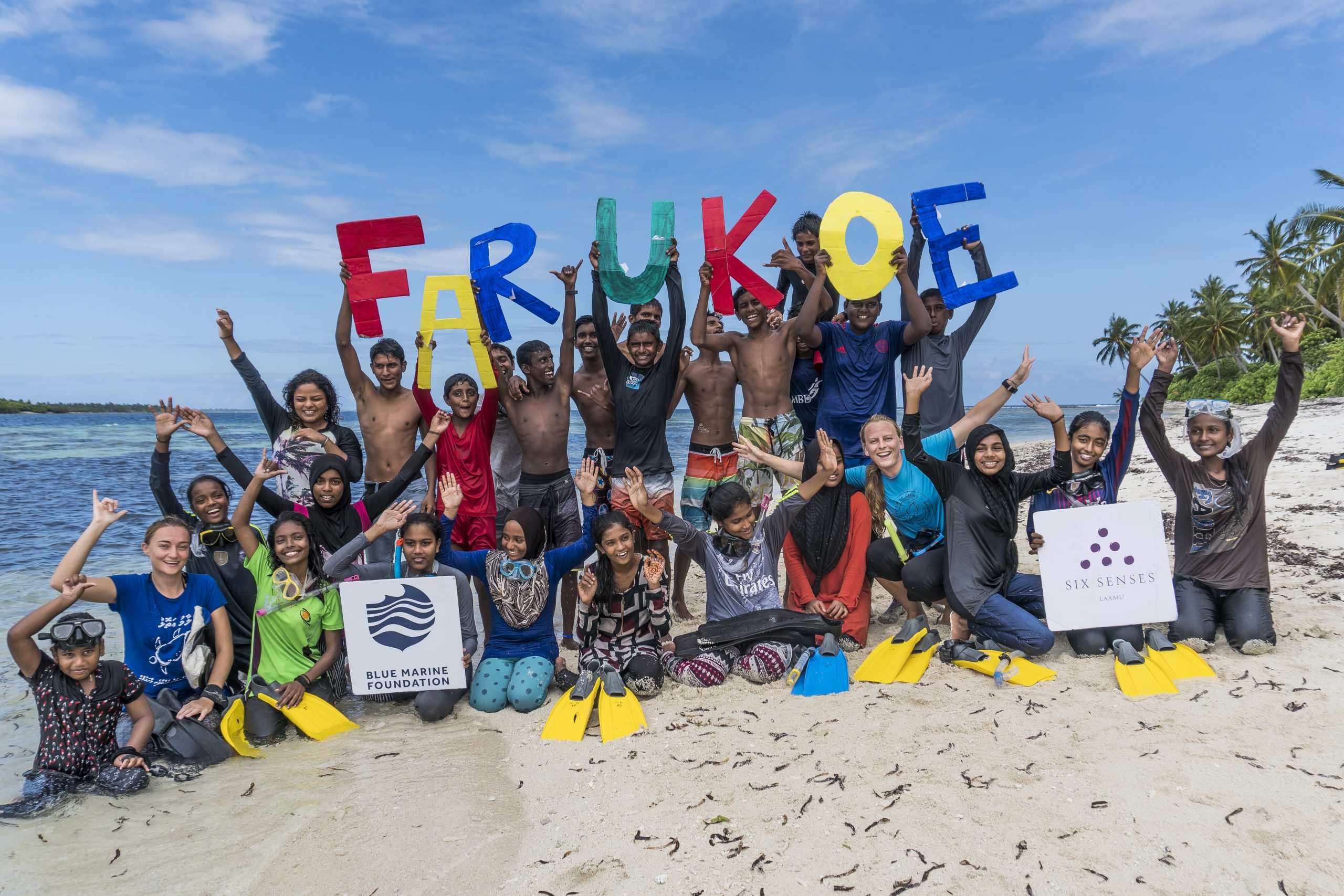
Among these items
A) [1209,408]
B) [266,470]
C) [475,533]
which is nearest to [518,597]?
[475,533]

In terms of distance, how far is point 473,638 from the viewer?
17.9 feet

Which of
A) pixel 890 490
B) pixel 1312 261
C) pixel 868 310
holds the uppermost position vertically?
pixel 1312 261

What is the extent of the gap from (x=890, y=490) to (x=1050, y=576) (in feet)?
3.83

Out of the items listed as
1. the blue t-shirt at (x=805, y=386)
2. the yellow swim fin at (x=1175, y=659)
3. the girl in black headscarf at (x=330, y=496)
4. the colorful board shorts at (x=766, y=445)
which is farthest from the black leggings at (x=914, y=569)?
the girl in black headscarf at (x=330, y=496)

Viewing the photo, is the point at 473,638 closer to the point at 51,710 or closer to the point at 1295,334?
the point at 51,710

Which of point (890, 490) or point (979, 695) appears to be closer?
point (979, 695)

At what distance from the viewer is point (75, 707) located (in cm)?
414

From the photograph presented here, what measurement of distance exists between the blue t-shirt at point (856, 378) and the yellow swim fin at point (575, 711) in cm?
282

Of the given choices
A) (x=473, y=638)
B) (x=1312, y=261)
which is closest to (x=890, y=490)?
(x=473, y=638)

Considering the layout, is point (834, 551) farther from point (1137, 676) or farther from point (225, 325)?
point (225, 325)

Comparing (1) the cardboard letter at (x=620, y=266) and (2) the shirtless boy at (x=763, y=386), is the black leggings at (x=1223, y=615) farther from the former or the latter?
(1) the cardboard letter at (x=620, y=266)

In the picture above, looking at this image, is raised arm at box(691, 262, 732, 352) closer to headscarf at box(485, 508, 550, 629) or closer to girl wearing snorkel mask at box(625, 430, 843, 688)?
girl wearing snorkel mask at box(625, 430, 843, 688)

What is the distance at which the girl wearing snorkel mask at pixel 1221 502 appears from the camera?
512 centimetres

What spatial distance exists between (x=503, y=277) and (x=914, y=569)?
3937 mm
